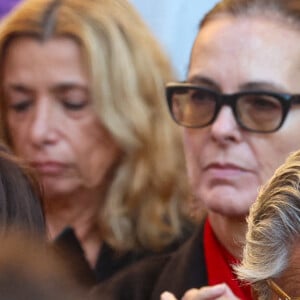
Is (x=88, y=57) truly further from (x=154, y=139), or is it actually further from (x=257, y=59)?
(x=257, y=59)

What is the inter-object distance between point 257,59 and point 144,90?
1.09m

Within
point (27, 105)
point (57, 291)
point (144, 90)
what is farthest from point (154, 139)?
point (57, 291)

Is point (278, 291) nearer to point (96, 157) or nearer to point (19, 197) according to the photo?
point (19, 197)

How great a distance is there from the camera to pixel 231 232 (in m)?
2.20

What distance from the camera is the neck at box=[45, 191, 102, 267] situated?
317cm

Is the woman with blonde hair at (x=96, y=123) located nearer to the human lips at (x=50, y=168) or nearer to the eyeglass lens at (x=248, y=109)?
the human lips at (x=50, y=168)

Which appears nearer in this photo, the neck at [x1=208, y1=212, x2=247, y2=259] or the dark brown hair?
the dark brown hair

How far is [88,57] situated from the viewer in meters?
3.08

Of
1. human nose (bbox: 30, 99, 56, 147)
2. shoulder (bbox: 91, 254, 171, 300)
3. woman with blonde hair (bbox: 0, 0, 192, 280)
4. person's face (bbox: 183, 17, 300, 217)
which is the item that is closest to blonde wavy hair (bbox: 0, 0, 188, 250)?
woman with blonde hair (bbox: 0, 0, 192, 280)

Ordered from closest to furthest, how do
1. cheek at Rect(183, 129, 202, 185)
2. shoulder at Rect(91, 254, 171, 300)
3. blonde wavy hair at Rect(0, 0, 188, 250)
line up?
cheek at Rect(183, 129, 202, 185), shoulder at Rect(91, 254, 171, 300), blonde wavy hair at Rect(0, 0, 188, 250)

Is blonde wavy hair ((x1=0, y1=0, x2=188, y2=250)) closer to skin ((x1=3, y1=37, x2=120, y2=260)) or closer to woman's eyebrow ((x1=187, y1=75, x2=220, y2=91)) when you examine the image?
skin ((x1=3, y1=37, x2=120, y2=260))

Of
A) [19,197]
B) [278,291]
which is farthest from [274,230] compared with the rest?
[19,197]

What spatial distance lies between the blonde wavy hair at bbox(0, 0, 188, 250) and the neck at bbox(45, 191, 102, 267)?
58 mm

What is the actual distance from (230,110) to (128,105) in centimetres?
105
